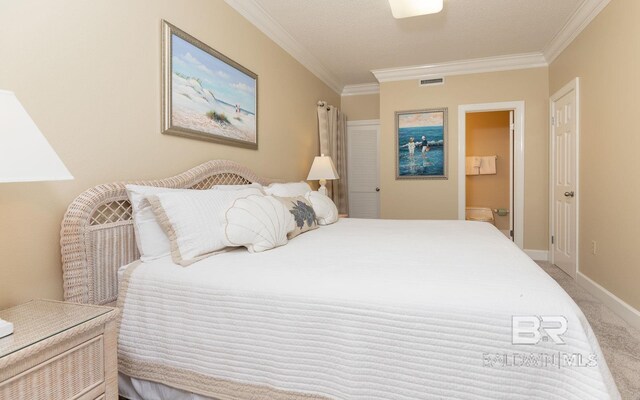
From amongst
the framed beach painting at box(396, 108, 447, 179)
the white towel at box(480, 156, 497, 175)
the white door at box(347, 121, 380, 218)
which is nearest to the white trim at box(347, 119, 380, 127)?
the white door at box(347, 121, 380, 218)

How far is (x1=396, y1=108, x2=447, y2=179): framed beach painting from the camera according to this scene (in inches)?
193

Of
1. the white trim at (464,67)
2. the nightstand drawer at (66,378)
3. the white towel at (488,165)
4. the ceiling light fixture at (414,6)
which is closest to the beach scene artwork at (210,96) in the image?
the ceiling light fixture at (414,6)

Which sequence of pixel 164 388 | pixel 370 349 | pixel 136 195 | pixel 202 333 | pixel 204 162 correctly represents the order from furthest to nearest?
pixel 204 162 < pixel 136 195 < pixel 164 388 < pixel 202 333 < pixel 370 349

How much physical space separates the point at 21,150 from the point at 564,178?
462 cm

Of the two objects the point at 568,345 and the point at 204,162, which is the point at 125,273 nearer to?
the point at 204,162

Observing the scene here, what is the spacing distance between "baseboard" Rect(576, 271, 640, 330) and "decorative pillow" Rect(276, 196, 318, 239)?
235 centimetres

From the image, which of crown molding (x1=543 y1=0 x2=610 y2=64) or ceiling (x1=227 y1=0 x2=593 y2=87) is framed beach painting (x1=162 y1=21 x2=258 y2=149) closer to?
ceiling (x1=227 y1=0 x2=593 y2=87)

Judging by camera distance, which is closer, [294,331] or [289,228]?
[294,331]

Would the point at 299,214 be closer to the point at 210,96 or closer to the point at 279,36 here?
the point at 210,96

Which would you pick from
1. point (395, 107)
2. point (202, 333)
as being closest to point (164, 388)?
point (202, 333)

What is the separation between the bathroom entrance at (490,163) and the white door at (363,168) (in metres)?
1.77

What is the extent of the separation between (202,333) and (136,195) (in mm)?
793

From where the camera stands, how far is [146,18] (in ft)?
6.78

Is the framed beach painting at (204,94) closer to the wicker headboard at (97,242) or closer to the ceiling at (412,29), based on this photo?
the wicker headboard at (97,242)
